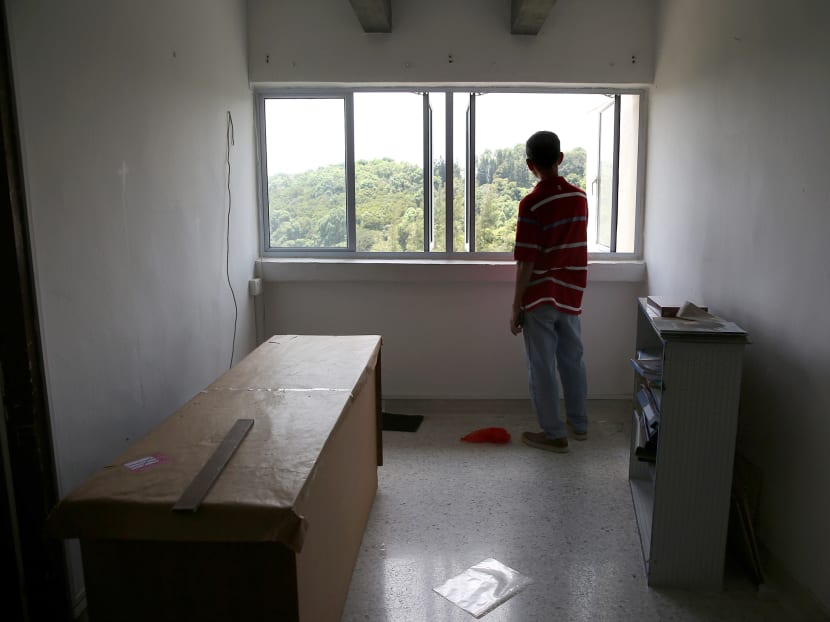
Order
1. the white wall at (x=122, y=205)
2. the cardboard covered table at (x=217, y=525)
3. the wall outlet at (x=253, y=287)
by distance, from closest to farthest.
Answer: the cardboard covered table at (x=217, y=525) → the white wall at (x=122, y=205) → the wall outlet at (x=253, y=287)

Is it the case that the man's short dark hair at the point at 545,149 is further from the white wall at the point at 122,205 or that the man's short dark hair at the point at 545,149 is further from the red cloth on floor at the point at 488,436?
the white wall at the point at 122,205

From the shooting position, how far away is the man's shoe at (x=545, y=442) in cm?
326

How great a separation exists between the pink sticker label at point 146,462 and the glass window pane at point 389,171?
2.55m

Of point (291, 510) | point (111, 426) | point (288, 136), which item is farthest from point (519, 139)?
point (291, 510)

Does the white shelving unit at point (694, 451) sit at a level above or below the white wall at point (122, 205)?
below

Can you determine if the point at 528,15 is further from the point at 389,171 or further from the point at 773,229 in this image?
the point at 773,229

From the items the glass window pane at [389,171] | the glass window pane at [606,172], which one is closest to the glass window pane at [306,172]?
the glass window pane at [389,171]

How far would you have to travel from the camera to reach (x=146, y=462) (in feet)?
5.04

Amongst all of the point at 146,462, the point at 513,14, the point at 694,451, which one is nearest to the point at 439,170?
the point at 513,14

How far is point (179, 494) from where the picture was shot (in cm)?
138

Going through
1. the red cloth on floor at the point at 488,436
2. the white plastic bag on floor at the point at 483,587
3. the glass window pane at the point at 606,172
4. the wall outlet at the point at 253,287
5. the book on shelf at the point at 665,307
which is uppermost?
the glass window pane at the point at 606,172

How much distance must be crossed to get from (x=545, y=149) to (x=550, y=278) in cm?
61

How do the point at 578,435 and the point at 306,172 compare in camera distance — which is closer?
the point at 578,435

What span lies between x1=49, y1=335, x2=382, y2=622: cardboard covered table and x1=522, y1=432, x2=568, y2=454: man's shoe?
1.66 metres
